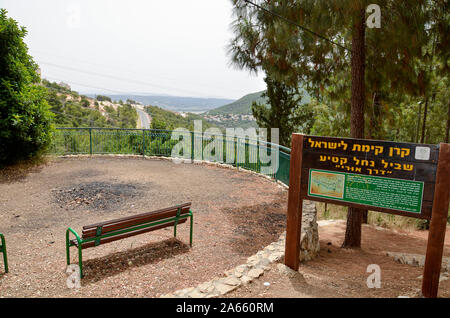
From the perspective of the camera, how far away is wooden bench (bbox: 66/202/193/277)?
14.2 feet

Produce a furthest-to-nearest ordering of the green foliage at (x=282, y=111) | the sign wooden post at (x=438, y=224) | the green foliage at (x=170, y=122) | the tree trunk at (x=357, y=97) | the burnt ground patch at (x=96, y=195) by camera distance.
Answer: the green foliage at (x=170, y=122), the green foliage at (x=282, y=111), the burnt ground patch at (x=96, y=195), the tree trunk at (x=357, y=97), the sign wooden post at (x=438, y=224)

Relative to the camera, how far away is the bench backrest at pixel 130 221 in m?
4.35

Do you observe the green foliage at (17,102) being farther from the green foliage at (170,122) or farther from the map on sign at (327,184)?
the map on sign at (327,184)

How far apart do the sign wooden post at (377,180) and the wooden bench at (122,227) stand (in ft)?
6.58

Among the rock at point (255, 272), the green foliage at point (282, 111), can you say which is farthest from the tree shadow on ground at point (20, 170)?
the green foliage at point (282, 111)

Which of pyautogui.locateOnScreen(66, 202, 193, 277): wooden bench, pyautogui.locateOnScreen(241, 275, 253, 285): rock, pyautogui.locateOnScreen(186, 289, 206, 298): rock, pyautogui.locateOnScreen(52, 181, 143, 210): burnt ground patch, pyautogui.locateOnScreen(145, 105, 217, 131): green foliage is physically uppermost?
pyautogui.locateOnScreen(145, 105, 217, 131): green foliage

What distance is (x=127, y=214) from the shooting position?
22.8 feet

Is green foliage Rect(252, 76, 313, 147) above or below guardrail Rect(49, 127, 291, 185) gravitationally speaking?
above

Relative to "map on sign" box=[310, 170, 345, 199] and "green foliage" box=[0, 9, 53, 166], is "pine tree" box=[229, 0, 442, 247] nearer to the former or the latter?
"map on sign" box=[310, 170, 345, 199]

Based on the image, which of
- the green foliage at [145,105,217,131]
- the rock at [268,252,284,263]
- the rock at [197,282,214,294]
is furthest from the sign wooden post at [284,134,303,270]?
the green foliage at [145,105,217,131]

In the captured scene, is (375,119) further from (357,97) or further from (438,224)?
(438,224)

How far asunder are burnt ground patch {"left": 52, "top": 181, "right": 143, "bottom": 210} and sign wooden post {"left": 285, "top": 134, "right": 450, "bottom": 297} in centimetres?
485

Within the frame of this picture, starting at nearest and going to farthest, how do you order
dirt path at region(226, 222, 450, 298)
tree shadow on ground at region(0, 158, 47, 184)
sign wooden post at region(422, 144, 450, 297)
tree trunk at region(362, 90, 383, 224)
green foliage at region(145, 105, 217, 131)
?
1. sign wooden post at region(422, 144, 450, 297)
2. dirt path at region(226, 222, 450, 298)
3. tree trunk at region(362, 90, 383, 224)
4. tree shadow on ground at region(0, 158, 47, 184)
5. green foliage at region(145, 105, 217, 131)

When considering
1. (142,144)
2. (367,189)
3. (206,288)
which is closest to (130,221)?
(206,288)
